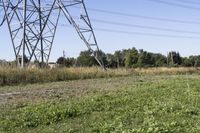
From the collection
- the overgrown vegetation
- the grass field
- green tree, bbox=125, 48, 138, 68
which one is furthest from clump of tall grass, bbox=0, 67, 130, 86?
green tree, bbox=125, 48, 138, 68

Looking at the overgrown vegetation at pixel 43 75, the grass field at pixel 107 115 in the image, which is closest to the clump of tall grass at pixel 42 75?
the overgrown vegetation at pixel 43 75

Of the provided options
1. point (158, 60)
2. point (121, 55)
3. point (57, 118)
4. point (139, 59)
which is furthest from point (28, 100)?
point (121, 55)

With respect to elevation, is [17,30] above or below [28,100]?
above

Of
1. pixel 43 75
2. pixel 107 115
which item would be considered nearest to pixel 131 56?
pixel 43 75

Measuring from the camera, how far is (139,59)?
80.8m

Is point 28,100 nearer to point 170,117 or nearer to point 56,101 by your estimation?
point 56,101

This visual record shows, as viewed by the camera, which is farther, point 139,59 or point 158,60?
point 158,60

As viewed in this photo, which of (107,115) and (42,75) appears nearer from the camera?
(107,115)

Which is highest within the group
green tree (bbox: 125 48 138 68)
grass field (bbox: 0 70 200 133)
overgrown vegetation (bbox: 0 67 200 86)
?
green tree (bbox: 125 48 138 68)

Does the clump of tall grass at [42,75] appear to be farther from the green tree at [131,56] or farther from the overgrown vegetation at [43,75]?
the green tree at [131,56]

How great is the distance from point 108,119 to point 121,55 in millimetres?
88408

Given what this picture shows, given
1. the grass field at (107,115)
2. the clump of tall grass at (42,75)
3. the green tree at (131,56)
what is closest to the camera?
the grass field at (107,115)

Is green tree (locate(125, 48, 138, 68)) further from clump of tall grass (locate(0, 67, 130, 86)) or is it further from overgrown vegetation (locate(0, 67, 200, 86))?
clump of tall grass (locate(0, 67, 130, 86))

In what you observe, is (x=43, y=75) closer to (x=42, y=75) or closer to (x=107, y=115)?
(x=42, y=75)
